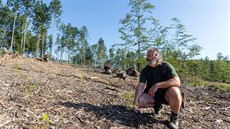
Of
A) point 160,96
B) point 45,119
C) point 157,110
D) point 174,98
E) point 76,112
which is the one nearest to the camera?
point 45,119

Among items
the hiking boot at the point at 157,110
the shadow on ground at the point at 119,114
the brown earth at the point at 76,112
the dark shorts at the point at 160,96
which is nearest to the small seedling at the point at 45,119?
the brown earth at the point at 76,112

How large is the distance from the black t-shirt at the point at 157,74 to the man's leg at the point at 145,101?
0.87 feet

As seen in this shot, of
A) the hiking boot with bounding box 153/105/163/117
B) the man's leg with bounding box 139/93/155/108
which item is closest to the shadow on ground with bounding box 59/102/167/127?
the hiking boot with bounding box 153/105/163/117

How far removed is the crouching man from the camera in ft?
10.3

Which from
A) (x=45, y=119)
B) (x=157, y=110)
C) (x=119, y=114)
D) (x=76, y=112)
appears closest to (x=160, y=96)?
(x=157, y=110)

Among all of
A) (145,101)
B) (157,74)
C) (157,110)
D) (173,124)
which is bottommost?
(173,124)

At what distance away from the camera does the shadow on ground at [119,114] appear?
3.20 m

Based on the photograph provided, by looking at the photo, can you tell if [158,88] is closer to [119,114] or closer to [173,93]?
[173,93]

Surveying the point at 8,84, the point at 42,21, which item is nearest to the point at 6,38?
the point at 42,21

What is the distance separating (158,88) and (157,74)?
0.87ft

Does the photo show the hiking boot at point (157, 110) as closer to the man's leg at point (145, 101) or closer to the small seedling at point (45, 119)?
the man's leg at point (145, 101)

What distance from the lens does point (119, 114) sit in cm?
341

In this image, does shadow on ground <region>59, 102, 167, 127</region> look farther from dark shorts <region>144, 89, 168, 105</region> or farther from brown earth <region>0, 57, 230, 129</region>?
dark shorts <region>144, 89, 168, 105</region>

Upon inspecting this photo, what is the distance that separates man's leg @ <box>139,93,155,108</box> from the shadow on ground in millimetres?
255
